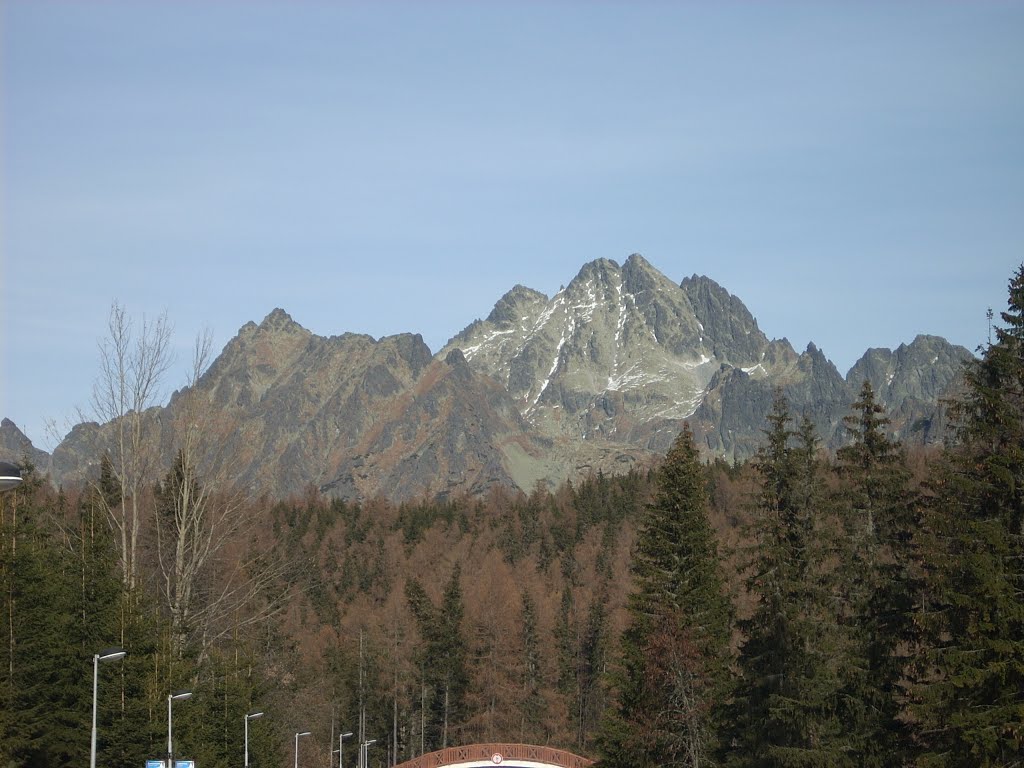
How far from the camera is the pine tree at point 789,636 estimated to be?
45.7 metres

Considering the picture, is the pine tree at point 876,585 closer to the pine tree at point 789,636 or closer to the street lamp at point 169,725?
the pine tree at point 789,636

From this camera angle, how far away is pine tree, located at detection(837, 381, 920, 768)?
42.9 metres

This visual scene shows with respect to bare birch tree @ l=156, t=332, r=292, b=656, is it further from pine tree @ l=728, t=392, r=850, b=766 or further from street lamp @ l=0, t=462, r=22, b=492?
street lamp @ l=0, t=462, r=22, b=492

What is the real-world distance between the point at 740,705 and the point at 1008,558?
2110 cm

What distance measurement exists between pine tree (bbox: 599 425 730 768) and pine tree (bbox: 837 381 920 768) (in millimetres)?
7912

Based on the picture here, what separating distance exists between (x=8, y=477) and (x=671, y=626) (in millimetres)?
40890

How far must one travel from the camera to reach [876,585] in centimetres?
4600

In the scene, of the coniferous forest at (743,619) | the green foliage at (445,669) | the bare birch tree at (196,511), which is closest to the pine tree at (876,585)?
the coniferous forest at (743,619)

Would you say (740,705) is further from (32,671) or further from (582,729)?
(582,729)

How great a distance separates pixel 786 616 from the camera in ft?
155

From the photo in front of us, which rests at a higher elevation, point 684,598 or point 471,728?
point 684,598

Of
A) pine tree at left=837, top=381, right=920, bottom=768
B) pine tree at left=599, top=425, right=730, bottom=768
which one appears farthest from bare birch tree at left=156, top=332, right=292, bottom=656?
pine tree at left=837, top=381, right=920, bottom=768

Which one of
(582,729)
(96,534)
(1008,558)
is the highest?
(96,534)

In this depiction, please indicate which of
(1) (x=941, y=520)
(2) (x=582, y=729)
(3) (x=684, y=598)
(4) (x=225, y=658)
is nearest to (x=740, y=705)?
(3) (x=684, y=598)
